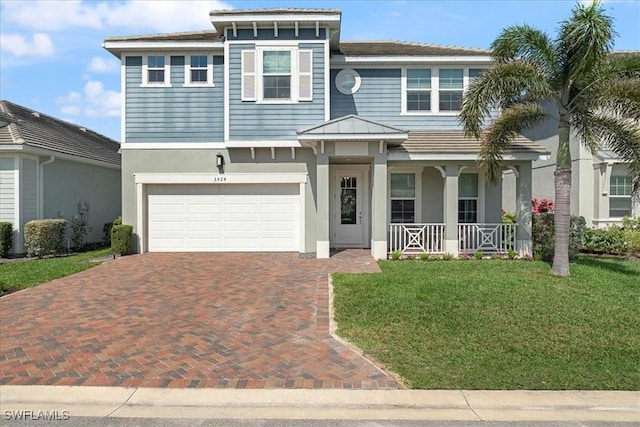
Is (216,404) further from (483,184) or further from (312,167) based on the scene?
(483,184)

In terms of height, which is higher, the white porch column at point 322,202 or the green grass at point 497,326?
the white porch column at point 322,202

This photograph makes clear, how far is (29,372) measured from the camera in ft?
14.9

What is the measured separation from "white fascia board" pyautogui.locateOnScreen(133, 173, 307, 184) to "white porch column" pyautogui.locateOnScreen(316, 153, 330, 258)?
1.65 m

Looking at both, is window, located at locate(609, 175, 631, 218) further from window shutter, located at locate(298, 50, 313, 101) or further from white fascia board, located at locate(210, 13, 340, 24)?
white fascia board, located at locate(210, 13, 340, 24)

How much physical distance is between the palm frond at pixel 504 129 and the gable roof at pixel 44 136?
14.6 metres

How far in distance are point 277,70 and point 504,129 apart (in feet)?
23.4

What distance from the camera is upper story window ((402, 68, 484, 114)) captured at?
13.5 metres

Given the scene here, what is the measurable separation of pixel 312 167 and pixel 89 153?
35.4ft

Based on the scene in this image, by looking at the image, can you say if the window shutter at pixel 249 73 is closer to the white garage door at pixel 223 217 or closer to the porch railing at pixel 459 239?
the white garage door at pixel 223 217

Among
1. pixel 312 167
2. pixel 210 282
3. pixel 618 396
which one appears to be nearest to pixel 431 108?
pixel 312 167

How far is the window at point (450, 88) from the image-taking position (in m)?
13.5

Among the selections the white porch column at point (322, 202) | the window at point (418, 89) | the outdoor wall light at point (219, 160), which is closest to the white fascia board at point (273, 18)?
the window at point (418, 89)

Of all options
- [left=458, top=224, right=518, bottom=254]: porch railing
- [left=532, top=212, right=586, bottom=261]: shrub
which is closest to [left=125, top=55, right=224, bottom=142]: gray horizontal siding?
[left=458, top=224, right=518, bottom=254]: porch railing

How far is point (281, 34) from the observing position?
1248 cm
